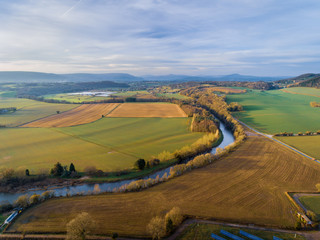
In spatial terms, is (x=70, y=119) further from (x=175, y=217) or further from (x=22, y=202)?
(x=175, y=217)

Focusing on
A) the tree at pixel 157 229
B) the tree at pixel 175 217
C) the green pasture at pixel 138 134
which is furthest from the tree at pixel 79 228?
the green pasture at pixel 138 134

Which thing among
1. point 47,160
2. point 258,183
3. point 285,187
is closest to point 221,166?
point 258,183

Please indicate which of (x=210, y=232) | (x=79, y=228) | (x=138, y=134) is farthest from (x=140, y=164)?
(x=138, y=134)

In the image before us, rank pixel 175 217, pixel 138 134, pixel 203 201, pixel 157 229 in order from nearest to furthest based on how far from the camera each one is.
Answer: pixel 157 229, pixel 175 217, pixel 203 201, pixel 138 134

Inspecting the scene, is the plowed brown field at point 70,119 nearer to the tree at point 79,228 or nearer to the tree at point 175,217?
the tree at point 79,228

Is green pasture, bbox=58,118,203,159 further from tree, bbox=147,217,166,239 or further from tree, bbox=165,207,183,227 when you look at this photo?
tree, bbox=147,217,166,239

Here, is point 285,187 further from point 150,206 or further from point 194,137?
point 194,137
